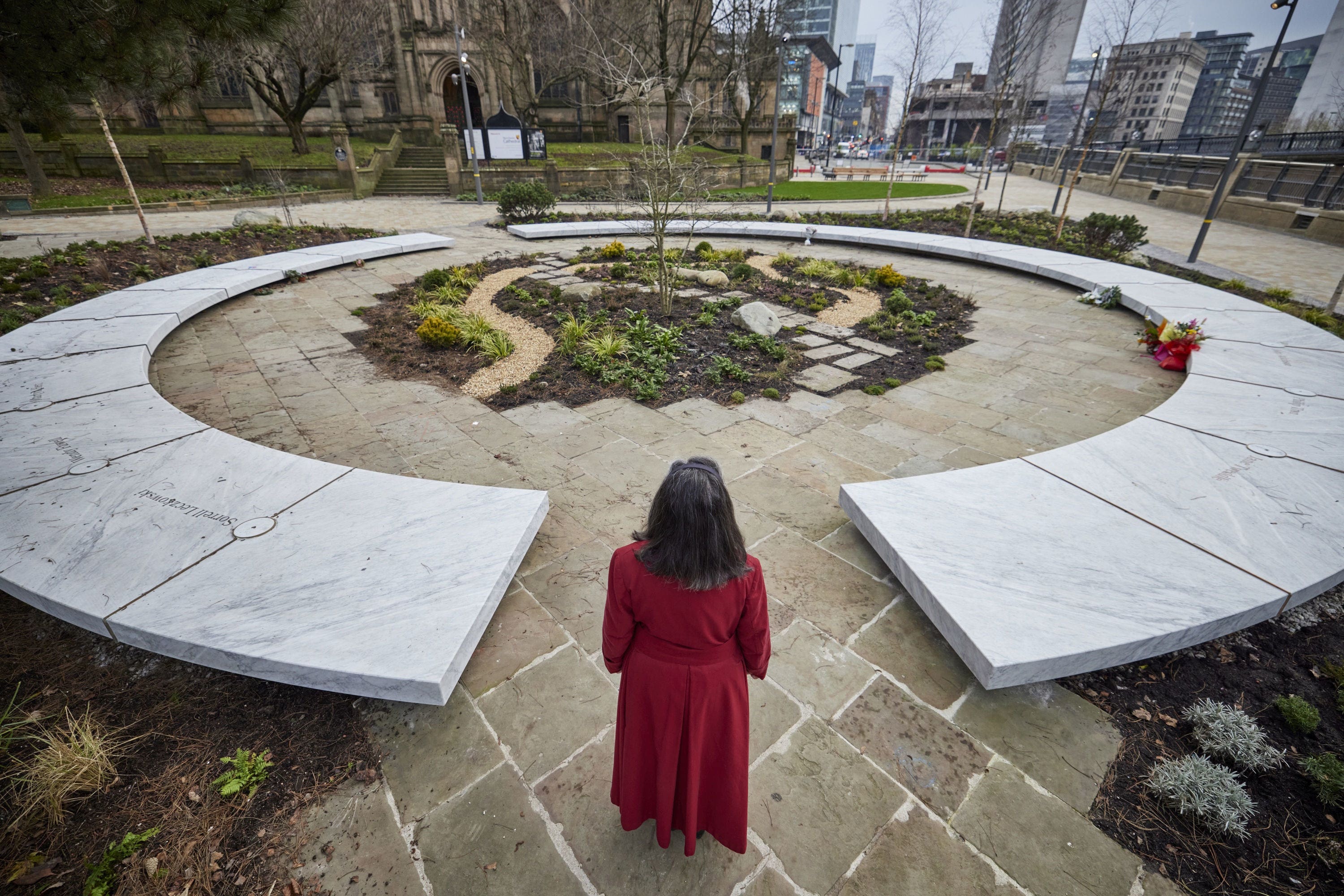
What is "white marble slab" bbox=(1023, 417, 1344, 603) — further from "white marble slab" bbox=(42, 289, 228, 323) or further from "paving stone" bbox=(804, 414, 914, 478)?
"white marble slab" bbox=(42, 289, 228, 323)

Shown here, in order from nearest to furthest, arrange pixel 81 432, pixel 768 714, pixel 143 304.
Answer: pixel 768 714 < pixel 81 432 < pixel 143 304

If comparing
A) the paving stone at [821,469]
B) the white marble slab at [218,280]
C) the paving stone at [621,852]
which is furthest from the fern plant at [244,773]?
the white marble slab at [218,280]

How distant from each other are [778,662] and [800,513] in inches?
56.9

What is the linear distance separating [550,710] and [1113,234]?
15.4 meters

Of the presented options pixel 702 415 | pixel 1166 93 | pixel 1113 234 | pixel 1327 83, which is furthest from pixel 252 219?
pixel 1166 93

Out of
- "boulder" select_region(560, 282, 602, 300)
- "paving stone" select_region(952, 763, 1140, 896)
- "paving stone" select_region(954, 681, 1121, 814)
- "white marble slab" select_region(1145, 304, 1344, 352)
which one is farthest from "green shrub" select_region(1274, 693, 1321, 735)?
"boulder" select_region(560, 282, 602, 300)

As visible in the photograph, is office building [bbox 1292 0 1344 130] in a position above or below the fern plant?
above

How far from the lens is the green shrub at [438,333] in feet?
24.1

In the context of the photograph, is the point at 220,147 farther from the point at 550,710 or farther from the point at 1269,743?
the point at 1269,743

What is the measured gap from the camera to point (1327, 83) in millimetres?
35594

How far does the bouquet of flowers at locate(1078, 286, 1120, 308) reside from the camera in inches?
361

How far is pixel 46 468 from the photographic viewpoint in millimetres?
4113

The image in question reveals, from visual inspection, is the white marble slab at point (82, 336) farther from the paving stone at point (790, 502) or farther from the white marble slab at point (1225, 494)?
the white marble slab at point (1225, 494)

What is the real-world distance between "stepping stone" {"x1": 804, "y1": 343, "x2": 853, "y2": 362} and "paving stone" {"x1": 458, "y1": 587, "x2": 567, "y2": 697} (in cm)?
520
